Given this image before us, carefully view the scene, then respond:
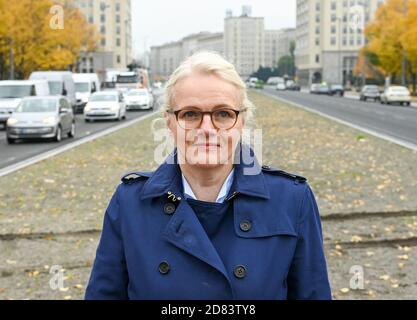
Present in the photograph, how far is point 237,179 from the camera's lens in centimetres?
242

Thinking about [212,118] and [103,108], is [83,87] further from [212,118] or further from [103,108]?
[212,118]

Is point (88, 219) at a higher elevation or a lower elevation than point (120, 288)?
lower

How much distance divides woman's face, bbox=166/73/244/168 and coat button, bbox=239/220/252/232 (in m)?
0.24

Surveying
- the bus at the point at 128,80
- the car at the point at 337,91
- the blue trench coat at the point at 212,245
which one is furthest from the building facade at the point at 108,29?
the blue trench coat at the point at 212,245

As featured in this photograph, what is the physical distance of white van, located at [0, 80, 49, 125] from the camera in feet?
97.6

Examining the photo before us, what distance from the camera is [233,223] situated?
2330 mm

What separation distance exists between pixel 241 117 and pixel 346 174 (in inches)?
441

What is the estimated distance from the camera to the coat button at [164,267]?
2.29 meters

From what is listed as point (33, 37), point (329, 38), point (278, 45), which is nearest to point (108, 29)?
point (329, 38)

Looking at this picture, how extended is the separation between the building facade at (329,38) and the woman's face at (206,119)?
127237mm

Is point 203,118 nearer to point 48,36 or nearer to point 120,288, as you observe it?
point 120,288

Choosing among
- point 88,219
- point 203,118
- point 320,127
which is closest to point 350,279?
point 88,219

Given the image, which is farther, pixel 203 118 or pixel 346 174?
pixel 346 174

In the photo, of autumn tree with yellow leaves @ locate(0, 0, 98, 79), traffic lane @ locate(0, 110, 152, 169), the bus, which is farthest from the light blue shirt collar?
the bus
